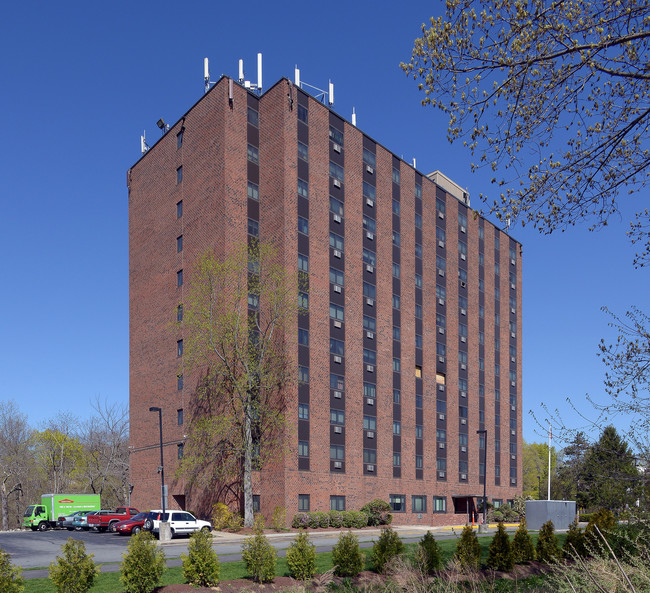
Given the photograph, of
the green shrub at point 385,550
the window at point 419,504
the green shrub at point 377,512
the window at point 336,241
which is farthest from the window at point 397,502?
the green shrub at point 385,550

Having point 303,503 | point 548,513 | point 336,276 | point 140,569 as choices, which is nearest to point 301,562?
point 140,569

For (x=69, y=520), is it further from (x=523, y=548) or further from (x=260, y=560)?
(x=260, y=560)

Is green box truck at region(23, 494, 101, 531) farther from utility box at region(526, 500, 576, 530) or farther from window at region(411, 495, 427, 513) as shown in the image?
utility box at region(526, 500, 576, 530)

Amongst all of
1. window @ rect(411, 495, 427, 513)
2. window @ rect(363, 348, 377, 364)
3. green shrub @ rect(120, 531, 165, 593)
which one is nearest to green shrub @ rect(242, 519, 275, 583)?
green shrub @ rect(120, 531, 165, 593)

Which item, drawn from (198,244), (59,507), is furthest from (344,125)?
(59,507)

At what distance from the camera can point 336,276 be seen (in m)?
51.2

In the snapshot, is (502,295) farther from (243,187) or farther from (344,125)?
(243,187)

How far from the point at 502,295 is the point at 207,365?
39.6 m

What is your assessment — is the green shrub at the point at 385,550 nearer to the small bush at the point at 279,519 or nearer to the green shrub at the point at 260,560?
the green shrub at the point at 260,560

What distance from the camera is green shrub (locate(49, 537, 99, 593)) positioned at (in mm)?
14383

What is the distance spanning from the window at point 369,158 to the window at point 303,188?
27.3ft

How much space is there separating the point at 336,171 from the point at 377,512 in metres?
26.0

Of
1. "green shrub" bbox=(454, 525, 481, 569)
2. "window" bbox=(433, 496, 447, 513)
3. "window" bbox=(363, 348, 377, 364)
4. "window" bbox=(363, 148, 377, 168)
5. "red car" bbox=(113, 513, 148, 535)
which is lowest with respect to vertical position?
"window" bbox=(433, 496, 447, 513)

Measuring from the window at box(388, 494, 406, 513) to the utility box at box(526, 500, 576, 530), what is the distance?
33.2 feet
